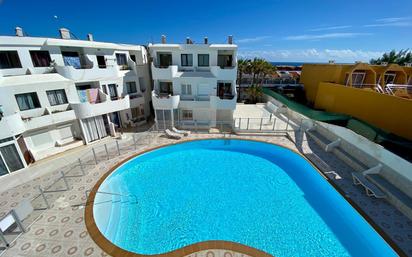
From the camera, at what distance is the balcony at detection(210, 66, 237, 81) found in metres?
19.3

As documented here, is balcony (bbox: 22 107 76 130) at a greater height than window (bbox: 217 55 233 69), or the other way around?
window (bbox: 217 55 233 69)

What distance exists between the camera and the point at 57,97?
15.5 m

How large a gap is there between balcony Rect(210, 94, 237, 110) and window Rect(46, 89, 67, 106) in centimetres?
1412

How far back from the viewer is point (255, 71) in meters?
31.4

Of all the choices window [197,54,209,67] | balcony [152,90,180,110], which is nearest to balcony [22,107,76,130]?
balcony [152,90,180,110]

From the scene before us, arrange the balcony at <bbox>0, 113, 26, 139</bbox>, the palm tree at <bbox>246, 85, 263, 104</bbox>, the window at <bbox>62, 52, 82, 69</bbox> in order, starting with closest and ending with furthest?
1. the balcony at <bbox>0, 113, 26, 139</bbox>
2. the window at <bbox>62, 52, 82, 69</bbox>
3. the palm tree at <bbox>246, 85, 263, 104</bbox>

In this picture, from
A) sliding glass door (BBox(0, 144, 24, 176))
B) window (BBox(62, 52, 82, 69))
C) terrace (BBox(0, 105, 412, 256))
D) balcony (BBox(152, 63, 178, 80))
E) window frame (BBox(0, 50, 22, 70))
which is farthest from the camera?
balcony (BBox(152, 63, 178, 80))

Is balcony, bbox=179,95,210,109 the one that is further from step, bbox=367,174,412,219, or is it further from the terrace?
step, bbox=367,174,412,219

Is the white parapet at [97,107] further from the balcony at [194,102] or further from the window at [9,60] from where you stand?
the balcony at [194,102]

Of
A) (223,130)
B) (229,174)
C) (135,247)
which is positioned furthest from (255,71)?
(135,247)

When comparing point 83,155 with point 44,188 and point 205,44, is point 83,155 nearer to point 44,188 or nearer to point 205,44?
point 44,188

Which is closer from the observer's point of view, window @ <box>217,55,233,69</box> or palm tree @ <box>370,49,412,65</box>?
window @ <box>217,55,233,69</box>

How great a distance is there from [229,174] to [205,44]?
14.7 metres

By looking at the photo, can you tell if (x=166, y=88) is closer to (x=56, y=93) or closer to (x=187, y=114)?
(x=187, y=114)
